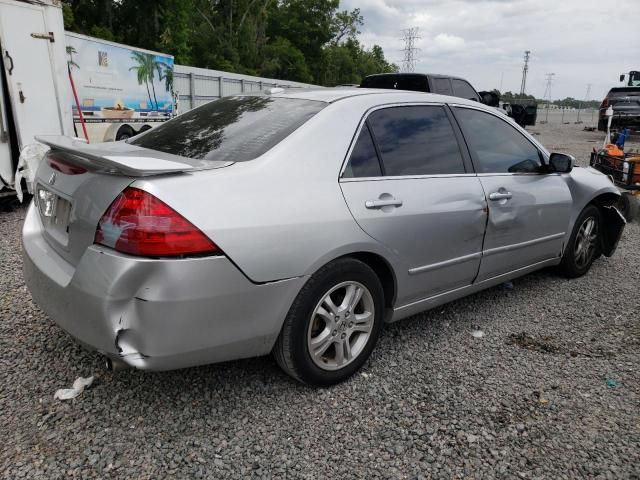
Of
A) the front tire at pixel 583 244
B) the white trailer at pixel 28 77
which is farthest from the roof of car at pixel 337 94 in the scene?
the white trailer at pixel 28 77

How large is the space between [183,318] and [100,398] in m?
0.83

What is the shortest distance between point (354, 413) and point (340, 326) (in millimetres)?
437

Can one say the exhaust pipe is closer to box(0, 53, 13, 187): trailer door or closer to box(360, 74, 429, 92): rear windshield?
box(0, 53, 13, 187): trailer door

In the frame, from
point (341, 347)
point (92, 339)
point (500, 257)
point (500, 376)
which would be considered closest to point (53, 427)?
point (92, 339)

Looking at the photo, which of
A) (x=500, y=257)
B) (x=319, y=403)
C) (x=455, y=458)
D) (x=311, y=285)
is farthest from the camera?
(x=500, y=257)

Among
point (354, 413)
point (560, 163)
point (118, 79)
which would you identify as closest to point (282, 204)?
point (354, 413)

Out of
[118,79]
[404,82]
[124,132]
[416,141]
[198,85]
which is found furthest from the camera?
[198,85]

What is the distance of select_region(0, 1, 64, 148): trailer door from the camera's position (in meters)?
6.37

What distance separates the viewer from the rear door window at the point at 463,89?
424 inches

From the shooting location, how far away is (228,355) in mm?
2350

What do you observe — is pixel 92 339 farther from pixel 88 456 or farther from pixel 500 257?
pixel 500 257

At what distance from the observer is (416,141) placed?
3.16 meters

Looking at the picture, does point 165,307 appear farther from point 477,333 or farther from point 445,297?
point 477,333

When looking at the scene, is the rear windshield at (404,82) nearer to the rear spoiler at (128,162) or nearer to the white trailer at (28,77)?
the white trailer at (28,77)
